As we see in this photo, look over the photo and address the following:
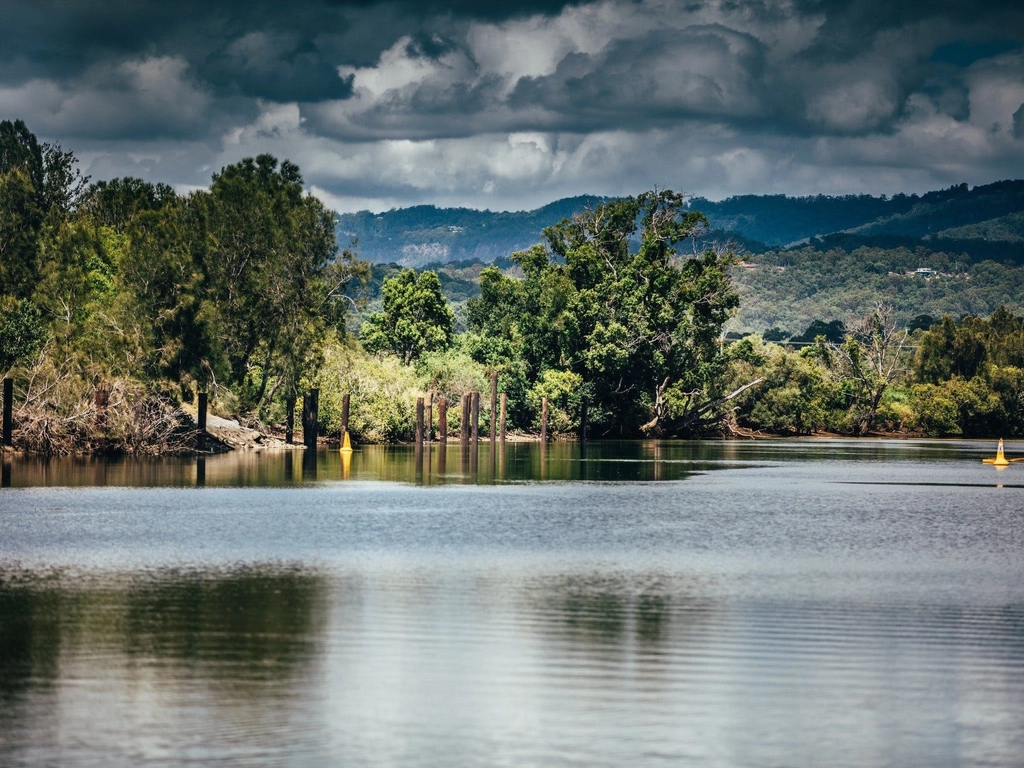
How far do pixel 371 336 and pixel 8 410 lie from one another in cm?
4240

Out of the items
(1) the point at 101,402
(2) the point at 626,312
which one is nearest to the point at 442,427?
(2) the point at 626,312

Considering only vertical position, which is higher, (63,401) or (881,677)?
(63,401)

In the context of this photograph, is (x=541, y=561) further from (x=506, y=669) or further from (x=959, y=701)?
(x=959, y=701)

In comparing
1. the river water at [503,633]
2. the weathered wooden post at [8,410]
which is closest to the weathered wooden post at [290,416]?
the weathered wooden post at [8,410]

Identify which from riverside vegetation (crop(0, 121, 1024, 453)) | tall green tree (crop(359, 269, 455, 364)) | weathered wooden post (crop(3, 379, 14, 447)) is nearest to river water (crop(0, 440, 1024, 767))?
weathered wooden post (crop(3, 379, 14, 447))

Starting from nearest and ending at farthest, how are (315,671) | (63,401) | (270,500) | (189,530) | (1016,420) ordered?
1. (315,671)
2. (189,530)
3. (270,500)
4. (63,401)
5. (1016,420)

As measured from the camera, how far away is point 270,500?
3809 cm

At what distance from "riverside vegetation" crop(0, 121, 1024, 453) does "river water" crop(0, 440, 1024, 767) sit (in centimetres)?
2222

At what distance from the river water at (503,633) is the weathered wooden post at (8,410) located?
1544 centimetres

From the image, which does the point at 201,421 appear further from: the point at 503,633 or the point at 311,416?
the point at 503,633

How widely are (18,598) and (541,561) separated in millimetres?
9581

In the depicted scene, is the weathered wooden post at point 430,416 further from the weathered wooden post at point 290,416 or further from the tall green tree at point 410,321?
the tall green tree at point 410,321

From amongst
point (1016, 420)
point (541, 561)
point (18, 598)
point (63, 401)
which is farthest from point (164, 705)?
point (1016, 420)

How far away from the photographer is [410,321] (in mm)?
94812
